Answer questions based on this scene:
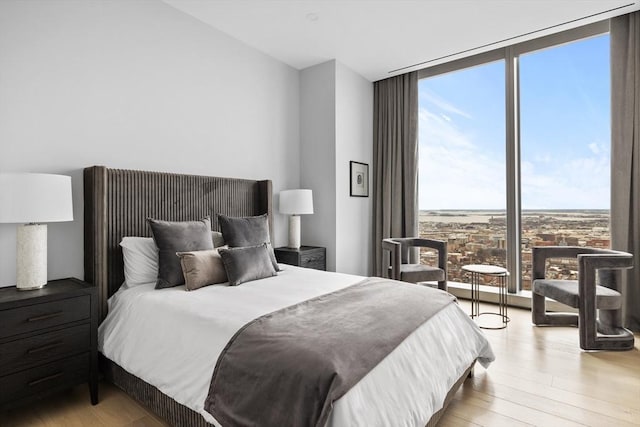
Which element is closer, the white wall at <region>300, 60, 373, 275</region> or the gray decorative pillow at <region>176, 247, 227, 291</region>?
the gray decorative pillow at <region>176, 247, 227, 291</region>

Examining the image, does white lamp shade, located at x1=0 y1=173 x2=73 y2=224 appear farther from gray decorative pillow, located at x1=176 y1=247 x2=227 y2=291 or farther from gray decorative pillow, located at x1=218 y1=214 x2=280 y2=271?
gray decorative pillow, located at x1=218 y1=214 x2=280 y2=271

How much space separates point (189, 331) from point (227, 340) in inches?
11.2

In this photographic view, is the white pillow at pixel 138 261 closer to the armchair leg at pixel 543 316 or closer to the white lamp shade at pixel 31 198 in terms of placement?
the white lamp shade at pixel 31 198

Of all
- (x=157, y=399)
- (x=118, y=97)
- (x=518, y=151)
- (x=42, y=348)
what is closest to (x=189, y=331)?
(x=157, y=399)

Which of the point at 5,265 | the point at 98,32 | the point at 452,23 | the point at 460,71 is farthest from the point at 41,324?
the point at 460,71

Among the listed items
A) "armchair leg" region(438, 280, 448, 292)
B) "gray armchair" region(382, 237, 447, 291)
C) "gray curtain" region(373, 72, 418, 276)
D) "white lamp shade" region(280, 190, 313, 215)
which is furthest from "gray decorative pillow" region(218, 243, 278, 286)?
"gray curtain" region(373, 72, 418, 276)

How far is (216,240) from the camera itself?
2889 millimetres

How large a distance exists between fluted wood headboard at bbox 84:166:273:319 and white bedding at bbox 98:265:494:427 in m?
0.26

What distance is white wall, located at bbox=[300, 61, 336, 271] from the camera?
4.07m

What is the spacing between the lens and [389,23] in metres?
3.27

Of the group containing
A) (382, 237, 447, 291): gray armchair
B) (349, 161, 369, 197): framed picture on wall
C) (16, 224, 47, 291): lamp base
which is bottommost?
(382, 237, 447, 291): gray armchair

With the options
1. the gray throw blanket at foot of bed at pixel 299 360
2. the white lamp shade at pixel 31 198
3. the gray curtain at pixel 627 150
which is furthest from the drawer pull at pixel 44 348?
the gray curtain at pixel 627 150

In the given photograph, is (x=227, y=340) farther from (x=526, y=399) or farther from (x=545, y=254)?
(x=545, y=254)

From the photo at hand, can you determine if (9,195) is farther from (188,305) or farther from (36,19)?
(36,19)
